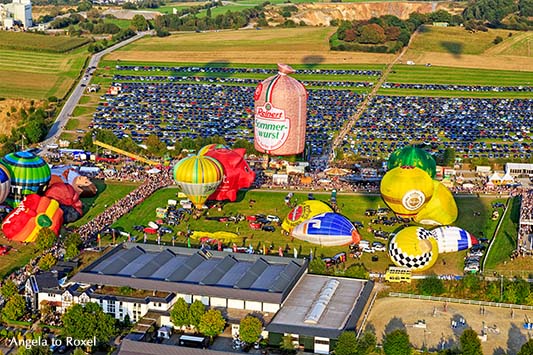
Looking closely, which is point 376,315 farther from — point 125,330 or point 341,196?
point 341,196

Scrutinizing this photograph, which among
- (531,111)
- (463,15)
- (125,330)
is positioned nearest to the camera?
(125,330)

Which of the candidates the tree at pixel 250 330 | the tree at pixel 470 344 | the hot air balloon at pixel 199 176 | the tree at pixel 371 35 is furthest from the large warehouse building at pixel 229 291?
the tree at pixel 371 35

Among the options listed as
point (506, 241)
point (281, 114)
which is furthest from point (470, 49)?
point (506, 241)

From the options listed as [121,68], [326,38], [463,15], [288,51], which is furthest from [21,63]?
[463,15]

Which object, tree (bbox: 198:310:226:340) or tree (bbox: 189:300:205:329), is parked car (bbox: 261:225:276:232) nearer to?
tree (bbox: 189:300:205:329)

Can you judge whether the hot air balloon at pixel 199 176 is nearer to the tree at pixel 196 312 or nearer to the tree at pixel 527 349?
the tree at pixel 196 312
